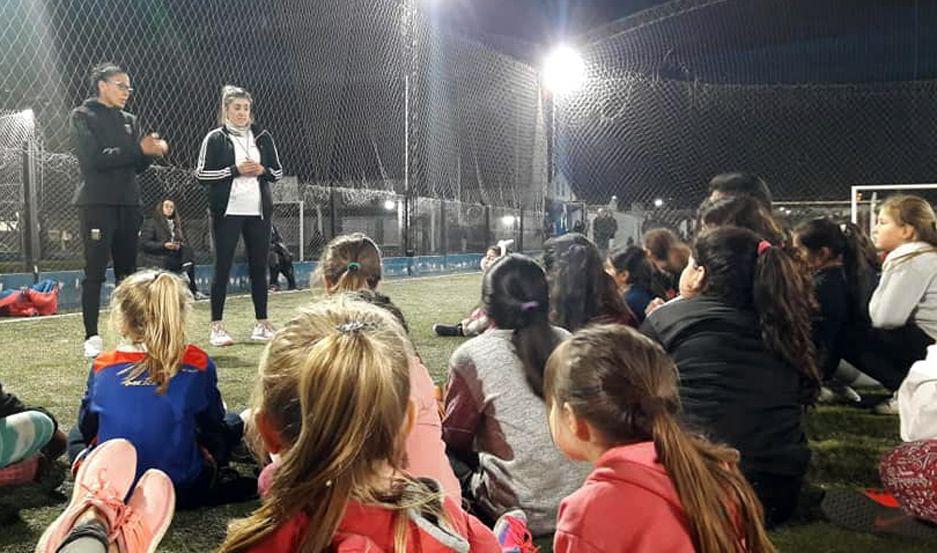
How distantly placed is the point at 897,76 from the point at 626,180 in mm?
9140

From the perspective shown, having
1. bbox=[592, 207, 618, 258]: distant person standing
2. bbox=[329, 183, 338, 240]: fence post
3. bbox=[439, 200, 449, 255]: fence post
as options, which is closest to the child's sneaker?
bbox=[592, 207, 618, 258]: distant person standing

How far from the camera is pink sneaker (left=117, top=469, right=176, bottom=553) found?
166cm

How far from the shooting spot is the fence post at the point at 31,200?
7.72 metres

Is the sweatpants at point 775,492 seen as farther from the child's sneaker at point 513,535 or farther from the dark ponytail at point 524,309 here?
the child's sneaker at point 513,535

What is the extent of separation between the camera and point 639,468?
1.22m

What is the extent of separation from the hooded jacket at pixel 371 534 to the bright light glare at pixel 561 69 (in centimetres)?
626

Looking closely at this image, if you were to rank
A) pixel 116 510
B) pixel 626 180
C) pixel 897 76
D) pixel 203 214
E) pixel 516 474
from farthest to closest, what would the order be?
pixel 897 76 < pixel 203 214 < pixel 626 180 < pixel 516 474 < pixel 116 510

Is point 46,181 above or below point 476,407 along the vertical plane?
above

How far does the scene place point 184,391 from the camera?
2156 mm

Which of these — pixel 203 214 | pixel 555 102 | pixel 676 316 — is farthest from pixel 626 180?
pixel 676 316

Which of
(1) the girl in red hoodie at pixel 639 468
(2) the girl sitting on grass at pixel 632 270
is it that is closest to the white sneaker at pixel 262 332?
(2) the girl sitting on grass at pixel 632 270

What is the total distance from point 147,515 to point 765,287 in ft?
5.35

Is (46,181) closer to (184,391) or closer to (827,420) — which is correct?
(184,391)

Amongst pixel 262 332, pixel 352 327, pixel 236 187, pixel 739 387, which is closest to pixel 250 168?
pixel 236 187
